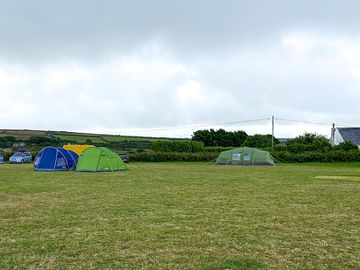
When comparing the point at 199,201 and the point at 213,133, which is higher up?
the point at 213,133

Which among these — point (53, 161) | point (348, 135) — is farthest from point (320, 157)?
point (53, 161)

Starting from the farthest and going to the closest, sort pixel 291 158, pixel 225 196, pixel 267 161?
pixel 291 158 → pixel 267 161 → pixel 225 196

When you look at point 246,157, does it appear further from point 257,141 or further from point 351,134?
point 351,134

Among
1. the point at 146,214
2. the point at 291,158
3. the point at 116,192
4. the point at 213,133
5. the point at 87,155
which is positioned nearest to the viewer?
the point at 146,214

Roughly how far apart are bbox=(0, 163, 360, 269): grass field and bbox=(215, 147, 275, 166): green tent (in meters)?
22.2

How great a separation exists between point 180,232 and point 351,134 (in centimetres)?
6292

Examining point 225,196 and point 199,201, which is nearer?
point 199,201

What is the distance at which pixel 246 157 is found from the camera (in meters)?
33.6

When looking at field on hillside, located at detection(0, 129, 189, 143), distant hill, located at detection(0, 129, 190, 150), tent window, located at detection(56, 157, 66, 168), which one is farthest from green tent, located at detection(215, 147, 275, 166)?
field on hillside, located at detection(0, 129, 189, 143)

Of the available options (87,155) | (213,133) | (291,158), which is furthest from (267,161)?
(213,133)

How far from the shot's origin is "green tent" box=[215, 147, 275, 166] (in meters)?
33.2

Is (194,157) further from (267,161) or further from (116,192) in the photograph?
(116,192)

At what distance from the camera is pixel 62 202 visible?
988 cm

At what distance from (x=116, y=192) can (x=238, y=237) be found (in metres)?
6.65
